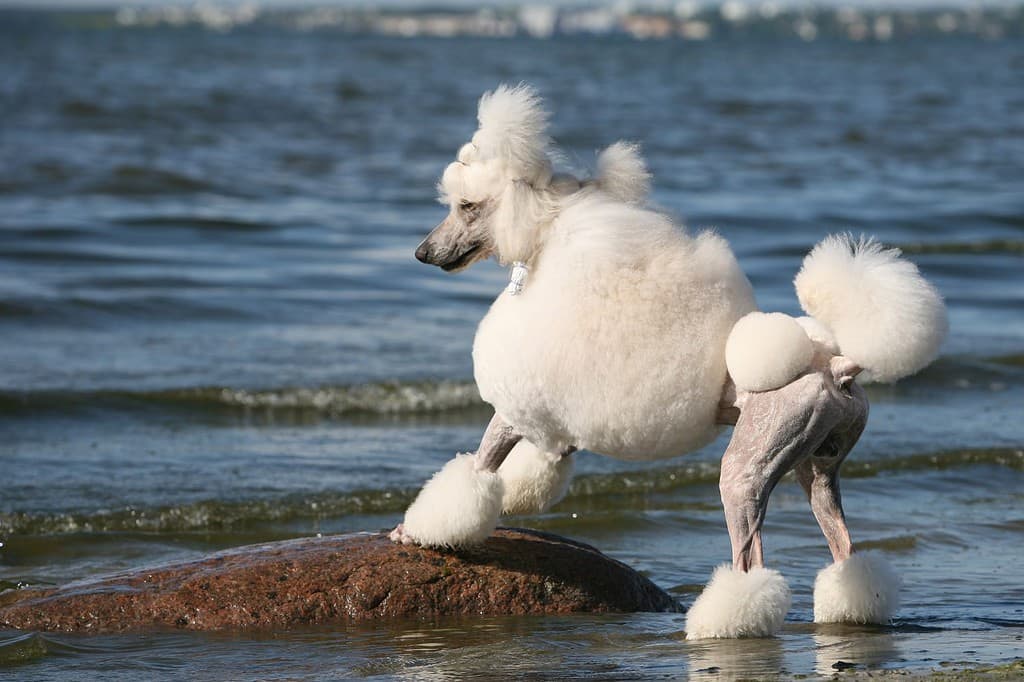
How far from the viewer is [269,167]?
80.2 feet

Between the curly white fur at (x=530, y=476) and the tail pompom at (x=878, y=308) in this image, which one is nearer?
the tail pompom at (x=878, y=308)

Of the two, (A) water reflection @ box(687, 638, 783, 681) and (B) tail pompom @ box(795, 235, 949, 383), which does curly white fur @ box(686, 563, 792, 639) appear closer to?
(A) water reflection @ box(687, 638, 783, 681)

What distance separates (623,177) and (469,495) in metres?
1.29

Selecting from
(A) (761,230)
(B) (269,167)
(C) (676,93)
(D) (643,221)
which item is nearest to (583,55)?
(C) (676,93)

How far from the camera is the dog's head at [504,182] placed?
501cm

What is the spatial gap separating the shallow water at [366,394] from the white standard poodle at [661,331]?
0.22 metres

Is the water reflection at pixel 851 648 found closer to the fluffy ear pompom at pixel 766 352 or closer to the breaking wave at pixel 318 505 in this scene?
the fluffy ear pompom at pixel 766 352

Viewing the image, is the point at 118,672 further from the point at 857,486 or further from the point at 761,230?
the point at 761,230

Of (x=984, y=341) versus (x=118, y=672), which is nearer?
(x=118, y=672)

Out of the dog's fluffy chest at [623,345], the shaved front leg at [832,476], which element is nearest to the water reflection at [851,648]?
the shaved front leg at [832,476]

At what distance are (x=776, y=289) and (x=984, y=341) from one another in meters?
2.50

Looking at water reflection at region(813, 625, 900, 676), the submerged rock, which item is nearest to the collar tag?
the submerged rock

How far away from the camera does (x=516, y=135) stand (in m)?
5.00

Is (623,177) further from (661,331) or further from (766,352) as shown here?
(766,352)
